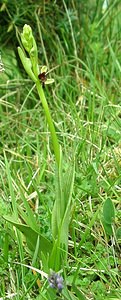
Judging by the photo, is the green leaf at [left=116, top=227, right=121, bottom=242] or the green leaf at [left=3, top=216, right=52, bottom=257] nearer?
the green leaf at [left=3, top=216, right=52, bottom=257]

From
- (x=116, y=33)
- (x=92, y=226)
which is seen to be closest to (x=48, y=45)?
(x=116, y=33)

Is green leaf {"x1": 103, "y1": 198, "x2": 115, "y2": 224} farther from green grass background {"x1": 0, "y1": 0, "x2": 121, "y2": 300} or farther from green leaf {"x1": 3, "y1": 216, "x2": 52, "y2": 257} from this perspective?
green leaf {"x1": 3, "y1": 216, "x2": 52, "y2": 257}

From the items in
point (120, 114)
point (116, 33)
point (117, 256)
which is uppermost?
point (116, 33)

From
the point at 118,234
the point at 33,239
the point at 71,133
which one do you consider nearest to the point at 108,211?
the point at 118,234

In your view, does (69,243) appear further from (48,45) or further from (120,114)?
(48,45)

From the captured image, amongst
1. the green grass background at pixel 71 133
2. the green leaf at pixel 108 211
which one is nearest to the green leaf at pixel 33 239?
the green grass background at pixel 71 133

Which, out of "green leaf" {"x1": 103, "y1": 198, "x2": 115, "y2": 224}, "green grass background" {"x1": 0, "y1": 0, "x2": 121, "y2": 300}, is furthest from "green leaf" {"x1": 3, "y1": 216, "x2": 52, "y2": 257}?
"green leaf" {"x1": 103, "y1": 198, "x2": 115, "y2": 224}

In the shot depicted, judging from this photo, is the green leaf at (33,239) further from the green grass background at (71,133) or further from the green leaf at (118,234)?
the green leaf at (118,234)
